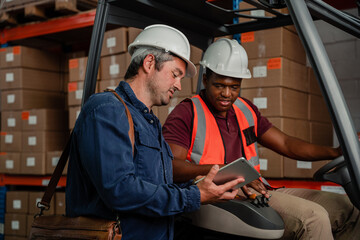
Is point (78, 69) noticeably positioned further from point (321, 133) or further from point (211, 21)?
point (321, 133)

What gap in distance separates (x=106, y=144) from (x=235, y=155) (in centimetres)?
100

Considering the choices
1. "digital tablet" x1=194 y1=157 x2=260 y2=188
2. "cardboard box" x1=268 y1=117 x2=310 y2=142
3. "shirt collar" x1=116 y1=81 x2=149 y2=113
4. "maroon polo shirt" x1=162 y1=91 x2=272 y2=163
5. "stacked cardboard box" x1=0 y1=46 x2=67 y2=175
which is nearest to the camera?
"digital tablet" x1=194 y1=157 x2=260 y2=188

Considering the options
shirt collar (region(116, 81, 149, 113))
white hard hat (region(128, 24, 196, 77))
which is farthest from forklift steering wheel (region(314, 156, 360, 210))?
shirt collar (region(116, 81, 149, 113))

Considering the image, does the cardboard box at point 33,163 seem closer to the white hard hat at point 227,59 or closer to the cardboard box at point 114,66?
the cardboard box at point 114,66

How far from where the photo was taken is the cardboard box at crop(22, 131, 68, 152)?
4230 millimetres

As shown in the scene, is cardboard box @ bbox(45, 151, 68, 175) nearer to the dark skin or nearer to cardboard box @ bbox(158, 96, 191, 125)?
cardboard box @ bbox(158, 96, 191, 125)

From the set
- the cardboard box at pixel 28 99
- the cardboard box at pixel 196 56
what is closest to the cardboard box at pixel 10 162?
the cardboard box at pixel 28 99

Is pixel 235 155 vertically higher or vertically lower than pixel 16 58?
lower

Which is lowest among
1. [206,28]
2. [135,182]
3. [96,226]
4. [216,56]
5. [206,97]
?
[96,226]

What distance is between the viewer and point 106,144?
1.27 m

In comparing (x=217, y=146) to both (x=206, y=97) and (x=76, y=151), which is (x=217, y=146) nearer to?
(x=206, y=97)

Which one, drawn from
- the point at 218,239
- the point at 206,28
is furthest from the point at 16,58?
the point at 218,239

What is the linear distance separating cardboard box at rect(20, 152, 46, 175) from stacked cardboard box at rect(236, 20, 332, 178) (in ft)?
7.56

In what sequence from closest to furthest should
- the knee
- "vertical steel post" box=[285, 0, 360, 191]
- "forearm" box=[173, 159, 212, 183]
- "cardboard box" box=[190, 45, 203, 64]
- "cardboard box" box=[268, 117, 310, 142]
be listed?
"vertical steel post" box=[285, 0, 360, 191]
the knee
"forearm" box=[173, 159, 212, 183]
"cardboard box" box=[268, 117, 310, 142]
"cardboard box" box=[190, 45, 203, 64]
